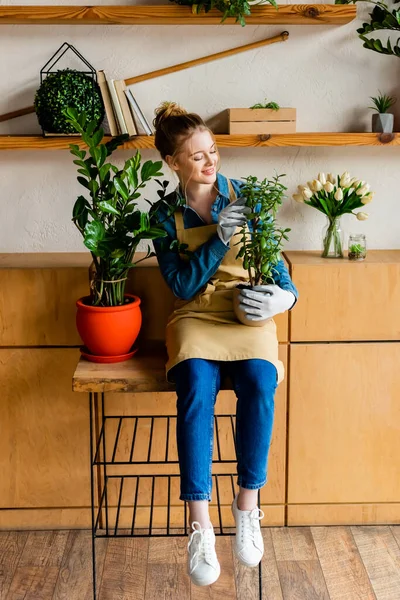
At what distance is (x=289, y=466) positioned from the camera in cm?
274

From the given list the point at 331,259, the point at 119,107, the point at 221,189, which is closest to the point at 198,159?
the point at 221,189

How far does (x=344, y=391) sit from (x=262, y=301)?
2.11 feet

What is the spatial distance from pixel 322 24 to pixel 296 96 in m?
0.27

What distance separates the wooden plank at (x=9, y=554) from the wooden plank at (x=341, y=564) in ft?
3.37

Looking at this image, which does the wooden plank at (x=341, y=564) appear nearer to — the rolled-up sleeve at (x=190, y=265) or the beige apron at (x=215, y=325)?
the beige apron at (x=215, y=325)

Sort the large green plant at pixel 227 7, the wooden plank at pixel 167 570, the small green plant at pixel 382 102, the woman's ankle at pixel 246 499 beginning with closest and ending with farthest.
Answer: the woman's ankle at pixel 246 499 < the wooden plank at pixel 167 570 < the large green plant at pixel 227 7 < the small green plant at pixel 382 102

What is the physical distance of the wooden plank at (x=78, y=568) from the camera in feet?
7.82

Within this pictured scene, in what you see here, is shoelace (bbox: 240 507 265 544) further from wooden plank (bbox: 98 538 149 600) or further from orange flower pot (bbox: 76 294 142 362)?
orange flower pot (bbox: 76 294 142 362)

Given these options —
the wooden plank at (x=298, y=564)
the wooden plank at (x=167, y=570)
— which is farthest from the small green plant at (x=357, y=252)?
the wooden plank at (x=167, y=570)

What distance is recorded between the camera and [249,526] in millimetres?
2162

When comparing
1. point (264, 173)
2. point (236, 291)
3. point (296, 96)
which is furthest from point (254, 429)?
point (296, 96)

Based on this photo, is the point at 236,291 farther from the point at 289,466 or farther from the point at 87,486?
the point at 87,486

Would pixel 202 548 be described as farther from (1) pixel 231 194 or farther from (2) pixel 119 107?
(2) pixel 119 107

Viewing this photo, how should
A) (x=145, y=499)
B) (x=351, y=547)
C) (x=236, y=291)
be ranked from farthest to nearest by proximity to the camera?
1. (x=145, y=499)
2. (x=351, y=547)
3. (x=236, y=291)
